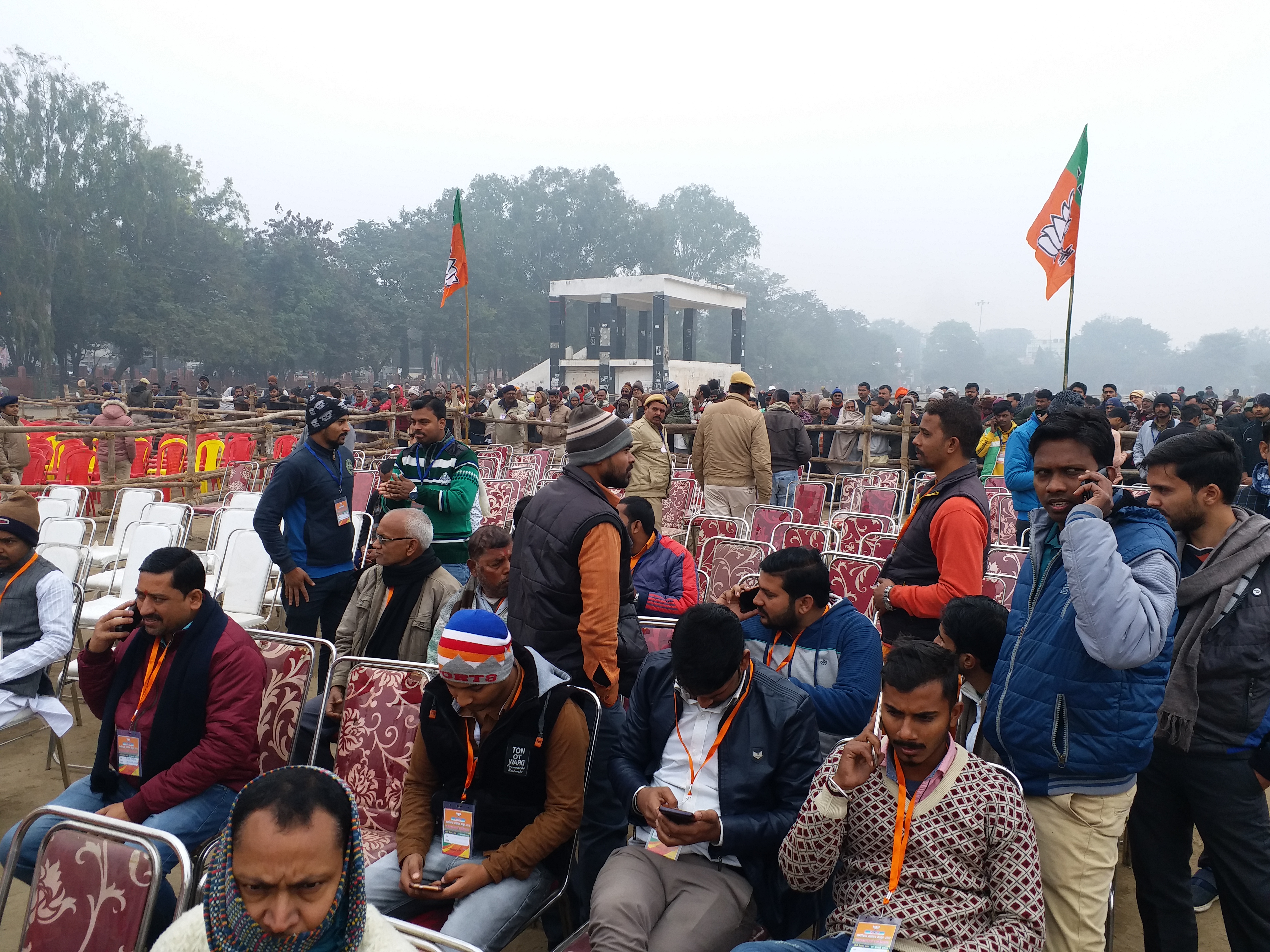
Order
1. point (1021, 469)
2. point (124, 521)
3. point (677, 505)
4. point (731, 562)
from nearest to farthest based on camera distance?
point (731, 562) → point (1021, 469) → point (124, 521) → point (677, 505)

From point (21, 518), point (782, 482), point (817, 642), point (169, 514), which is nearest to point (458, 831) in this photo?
point (817, 642)

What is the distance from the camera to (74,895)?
1.96 meters

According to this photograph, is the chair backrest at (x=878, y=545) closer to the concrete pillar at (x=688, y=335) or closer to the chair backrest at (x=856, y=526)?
the chair backrest at (x=856, y=526)

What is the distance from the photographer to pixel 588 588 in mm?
2791

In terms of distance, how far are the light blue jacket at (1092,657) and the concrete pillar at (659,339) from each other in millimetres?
Answer: 32913

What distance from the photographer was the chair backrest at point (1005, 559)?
4.74 meters

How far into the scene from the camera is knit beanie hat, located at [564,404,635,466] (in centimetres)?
291

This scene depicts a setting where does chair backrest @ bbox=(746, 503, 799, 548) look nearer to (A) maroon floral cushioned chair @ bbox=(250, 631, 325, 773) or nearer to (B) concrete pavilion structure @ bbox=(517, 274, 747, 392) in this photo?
(A) maroon floral cushioned chair @ bbox=(250, 631, 325, 773)

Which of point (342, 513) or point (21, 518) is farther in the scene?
point (342, 513)

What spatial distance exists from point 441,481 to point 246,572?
1.67 m

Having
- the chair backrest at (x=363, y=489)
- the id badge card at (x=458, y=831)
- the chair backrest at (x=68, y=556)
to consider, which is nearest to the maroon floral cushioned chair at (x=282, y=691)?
the id badge card at (x=458, y=831)

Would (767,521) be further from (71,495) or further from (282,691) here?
(71,495)

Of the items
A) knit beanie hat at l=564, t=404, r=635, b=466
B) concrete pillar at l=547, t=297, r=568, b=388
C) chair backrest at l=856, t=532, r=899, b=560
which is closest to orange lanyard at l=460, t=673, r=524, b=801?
knit beanie hat at l=564, t=404, r=635, b=466

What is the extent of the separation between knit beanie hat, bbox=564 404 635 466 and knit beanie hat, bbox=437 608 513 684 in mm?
735
